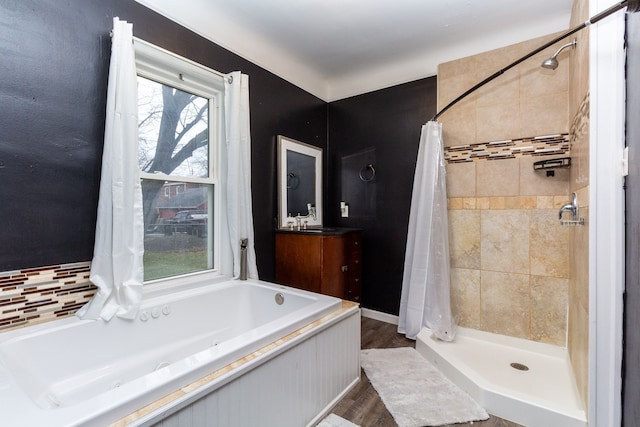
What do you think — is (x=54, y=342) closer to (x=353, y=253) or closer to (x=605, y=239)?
(x=353, y=253)

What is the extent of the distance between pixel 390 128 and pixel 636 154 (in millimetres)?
2136

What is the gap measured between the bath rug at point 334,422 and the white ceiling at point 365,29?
256 centimetres

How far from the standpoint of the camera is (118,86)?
63.7 inches

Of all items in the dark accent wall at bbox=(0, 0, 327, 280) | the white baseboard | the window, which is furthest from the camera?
the white baseboard

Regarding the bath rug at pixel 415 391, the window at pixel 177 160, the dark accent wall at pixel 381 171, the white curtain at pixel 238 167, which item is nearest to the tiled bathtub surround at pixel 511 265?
the dark accent wall at pixel 381 171

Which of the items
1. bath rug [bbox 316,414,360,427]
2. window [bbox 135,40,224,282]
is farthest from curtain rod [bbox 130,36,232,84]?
bath rug [bbox 316,414,360,427]

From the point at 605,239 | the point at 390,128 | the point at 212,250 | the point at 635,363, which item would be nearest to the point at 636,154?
the point at 605,239

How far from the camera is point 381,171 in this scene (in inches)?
120

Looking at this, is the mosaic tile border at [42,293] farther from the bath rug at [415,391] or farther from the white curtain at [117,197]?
the bath rug at [415,391]

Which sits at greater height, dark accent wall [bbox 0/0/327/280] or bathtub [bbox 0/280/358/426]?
dark accent wall [bbox 0/0/327/280]

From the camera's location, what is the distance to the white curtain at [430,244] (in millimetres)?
2441

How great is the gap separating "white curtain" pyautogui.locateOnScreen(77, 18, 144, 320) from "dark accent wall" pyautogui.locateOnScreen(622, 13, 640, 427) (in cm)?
216

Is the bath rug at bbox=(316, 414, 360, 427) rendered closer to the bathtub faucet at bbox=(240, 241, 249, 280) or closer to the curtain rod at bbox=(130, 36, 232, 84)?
the bathtub faucet at bbox=(240, 241, 249, 280)

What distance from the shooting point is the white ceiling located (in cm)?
212
